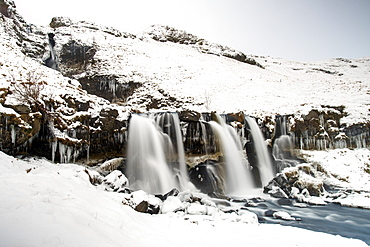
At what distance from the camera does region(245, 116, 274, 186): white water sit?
1566cm

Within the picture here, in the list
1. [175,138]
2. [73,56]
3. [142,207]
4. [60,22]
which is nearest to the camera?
[142,207]

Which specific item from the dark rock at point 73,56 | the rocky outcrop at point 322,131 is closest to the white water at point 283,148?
the rocky outcrop at point 322,131

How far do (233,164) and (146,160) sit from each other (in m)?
6.76

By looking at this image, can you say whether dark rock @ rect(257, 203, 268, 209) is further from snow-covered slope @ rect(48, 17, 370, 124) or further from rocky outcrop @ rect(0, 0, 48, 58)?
rocky outcrop @ rect(0, 0, 48, 58)

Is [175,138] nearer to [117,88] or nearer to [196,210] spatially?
[196,210]

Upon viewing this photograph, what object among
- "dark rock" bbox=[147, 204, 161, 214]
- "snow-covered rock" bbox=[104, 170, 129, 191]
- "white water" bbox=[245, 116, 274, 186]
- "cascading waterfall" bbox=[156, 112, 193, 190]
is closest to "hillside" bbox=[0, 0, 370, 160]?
"white water" bbox=[245, 116, 274, 186]

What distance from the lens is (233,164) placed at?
49.7ft

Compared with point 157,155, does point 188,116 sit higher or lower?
higher

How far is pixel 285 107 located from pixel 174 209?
1923 centimetres

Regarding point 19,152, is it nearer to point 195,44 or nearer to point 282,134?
point 282,134

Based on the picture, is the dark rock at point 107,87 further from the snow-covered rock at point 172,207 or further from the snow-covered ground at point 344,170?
the snow-covered ground at point 344,170

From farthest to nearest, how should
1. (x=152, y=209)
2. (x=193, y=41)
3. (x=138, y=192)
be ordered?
(x=193, y=41)
(x=138, y=192)
(x=152, y=209)

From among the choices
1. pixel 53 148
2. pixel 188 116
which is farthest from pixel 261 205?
pixel 53 148

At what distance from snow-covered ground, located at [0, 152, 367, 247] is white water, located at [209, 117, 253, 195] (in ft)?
26.0
